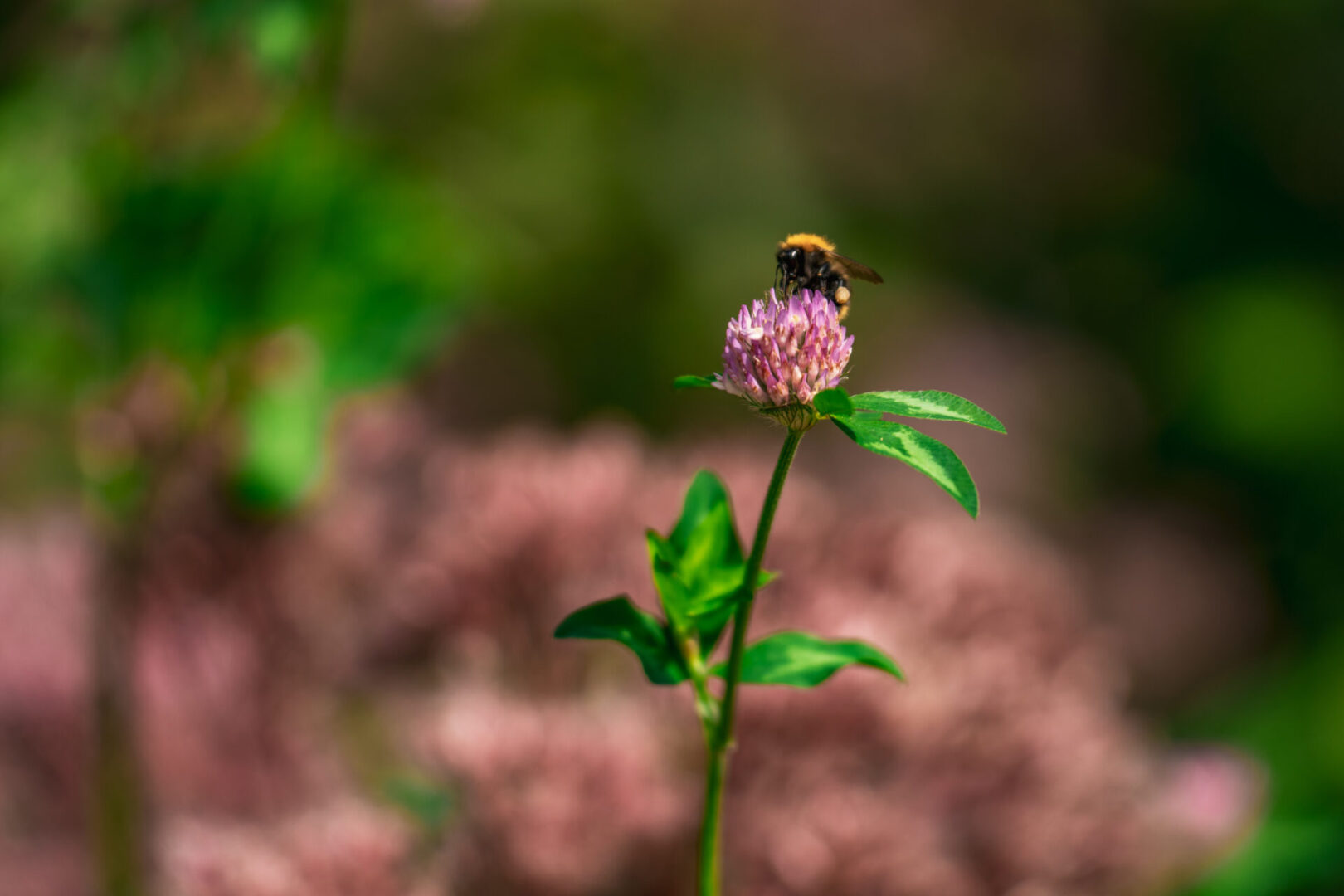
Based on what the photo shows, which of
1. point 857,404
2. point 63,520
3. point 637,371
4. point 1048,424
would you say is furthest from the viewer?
point 1048,424

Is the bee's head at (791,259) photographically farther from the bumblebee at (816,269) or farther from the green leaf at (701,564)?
the green leaf at (701,564)

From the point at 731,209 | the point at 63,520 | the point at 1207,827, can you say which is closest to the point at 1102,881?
the point at 1207,827

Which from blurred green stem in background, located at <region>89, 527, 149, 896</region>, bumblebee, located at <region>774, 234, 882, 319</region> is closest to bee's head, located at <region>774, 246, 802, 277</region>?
bumblebee, located at <region>774, 234, 882, 319</region>

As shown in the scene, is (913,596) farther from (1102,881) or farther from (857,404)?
(857,404)

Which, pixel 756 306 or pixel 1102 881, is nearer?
pixel 756 306

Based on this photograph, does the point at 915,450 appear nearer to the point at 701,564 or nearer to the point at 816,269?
the point at 701,564

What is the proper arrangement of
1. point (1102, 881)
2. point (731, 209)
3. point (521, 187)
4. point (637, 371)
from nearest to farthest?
1. point (1102, 881)
2. point (521, 187)
3. point (637, 371)
4. point (731, 209)

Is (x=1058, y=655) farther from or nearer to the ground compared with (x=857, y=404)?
farther from the ground
